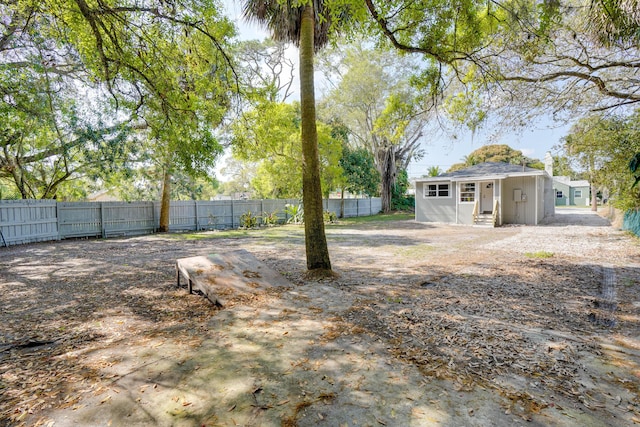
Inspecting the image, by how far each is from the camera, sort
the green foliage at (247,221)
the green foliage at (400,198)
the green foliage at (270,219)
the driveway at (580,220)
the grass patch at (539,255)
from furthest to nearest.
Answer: the green foliage at (400,198) → the green foliage at (270,219) → the green foliage at (247,221) → the driveway at (580,220) → the grass patch at (539,255)

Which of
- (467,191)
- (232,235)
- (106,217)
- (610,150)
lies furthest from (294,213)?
(610,150)

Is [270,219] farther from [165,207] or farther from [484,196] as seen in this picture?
[484,196]

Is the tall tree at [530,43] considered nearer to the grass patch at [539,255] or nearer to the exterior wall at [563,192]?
the grass patch at [539,255]

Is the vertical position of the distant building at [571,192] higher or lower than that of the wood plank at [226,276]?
higher

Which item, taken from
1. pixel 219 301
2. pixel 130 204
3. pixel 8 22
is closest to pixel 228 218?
pixel 130 204

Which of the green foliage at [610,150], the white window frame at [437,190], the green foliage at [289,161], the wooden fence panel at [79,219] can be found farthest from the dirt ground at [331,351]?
the white window frame at [437,190]

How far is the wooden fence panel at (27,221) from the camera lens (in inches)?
430

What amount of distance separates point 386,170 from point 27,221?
23787mm

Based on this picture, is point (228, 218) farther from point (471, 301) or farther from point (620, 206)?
point (620, 206)

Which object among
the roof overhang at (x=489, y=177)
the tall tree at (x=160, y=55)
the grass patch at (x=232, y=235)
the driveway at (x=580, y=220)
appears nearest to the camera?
the tall tree at (x=160, y=55)

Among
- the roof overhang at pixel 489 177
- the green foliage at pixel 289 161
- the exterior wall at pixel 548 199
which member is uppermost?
the green foliage at pixel 289 161

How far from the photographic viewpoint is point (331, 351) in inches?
120

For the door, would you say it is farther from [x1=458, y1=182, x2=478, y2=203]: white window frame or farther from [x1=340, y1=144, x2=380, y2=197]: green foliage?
[x1=340, y1=144, x2=380, y2=197]: green foliage

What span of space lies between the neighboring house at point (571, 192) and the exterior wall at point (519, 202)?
3166 centimetres
